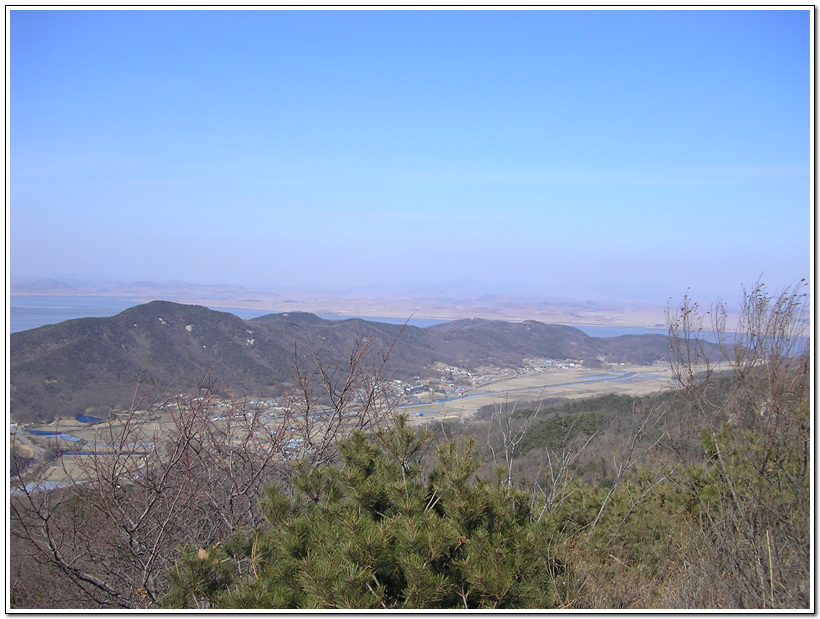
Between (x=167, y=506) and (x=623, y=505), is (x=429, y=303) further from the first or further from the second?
(x=167, y=506)

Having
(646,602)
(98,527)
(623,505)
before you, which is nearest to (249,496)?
(98,527)

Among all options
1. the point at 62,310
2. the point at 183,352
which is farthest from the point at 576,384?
the point at 62,310

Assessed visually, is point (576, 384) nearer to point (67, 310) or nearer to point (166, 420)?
point (166, 420)

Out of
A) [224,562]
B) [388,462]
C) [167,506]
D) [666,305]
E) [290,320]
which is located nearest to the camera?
[224,562]

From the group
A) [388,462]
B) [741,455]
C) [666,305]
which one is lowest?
[741,455]

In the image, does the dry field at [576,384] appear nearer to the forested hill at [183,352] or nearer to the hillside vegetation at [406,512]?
the forested hill at [183,352]

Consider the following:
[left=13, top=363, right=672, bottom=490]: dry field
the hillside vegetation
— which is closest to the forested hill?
[left=13, top=363, right=672, bottom=490]: dry field

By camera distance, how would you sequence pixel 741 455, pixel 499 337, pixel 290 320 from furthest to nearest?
pixel 499 337 → pixel 290 320 → pixel 741 455

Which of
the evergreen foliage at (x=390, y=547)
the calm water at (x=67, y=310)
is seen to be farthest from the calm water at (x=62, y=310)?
the evergreen foliage at (x=390, y=547)
